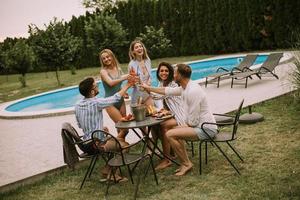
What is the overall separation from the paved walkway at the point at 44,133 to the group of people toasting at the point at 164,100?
4.08 feet

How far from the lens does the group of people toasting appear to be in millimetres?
5055

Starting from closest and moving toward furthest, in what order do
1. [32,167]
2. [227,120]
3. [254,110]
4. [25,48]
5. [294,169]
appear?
[294,169] → [32,167] → [227,120] → [254,110] → [25,48]

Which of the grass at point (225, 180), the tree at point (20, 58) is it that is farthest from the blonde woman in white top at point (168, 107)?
the tree at point (20, 58)

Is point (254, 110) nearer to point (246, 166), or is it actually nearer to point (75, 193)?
point (246, 166)

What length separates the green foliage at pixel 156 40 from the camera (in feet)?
74.0

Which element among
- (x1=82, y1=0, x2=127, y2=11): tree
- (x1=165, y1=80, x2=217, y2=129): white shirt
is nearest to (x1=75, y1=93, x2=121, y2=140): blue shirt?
(x1=165, y1=80, x2=217, y2=129): white shirt

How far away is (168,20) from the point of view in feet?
75.7

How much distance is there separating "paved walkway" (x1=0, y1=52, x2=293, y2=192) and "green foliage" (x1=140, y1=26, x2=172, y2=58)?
10732mm

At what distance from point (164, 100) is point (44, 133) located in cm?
363

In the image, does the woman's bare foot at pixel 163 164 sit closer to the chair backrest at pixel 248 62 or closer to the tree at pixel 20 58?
the chair backrest at pixel 248 62

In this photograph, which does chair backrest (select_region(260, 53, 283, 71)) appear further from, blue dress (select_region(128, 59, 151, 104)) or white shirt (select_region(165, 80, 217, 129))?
white shirt (select_region(165, 80, 217, 129))

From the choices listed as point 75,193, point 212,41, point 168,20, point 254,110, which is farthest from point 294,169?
point 168,20

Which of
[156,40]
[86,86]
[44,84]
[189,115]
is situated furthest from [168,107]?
[156,40]

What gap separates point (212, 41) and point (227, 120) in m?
14.9
